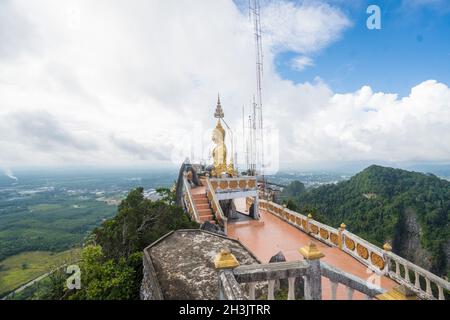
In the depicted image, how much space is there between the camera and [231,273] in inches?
119

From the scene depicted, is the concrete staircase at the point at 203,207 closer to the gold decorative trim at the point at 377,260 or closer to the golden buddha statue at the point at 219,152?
the golden buddha statue at the point at 219,152

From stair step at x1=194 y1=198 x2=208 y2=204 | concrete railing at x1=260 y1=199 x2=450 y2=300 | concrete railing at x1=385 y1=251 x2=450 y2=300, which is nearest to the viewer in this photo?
concrete railing at x1=385 y1=251 x2=450 y2=300

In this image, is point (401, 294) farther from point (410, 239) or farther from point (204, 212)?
point (410, 239)

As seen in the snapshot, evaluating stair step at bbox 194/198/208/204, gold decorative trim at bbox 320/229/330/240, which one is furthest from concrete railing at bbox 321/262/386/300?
stair step at bbox 194/198/208/204

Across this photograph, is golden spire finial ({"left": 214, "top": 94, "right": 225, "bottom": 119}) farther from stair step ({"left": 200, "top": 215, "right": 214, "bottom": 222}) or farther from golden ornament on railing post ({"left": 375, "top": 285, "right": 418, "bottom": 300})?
golden ornament on railing post ({"left": 375, "top": 285, "right": 418, "bottom": 300})

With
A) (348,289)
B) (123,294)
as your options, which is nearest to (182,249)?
(123,294)

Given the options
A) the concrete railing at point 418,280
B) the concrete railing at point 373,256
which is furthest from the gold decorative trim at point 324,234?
the concrete railing at point 418,280

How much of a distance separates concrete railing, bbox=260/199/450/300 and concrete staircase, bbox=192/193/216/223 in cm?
433

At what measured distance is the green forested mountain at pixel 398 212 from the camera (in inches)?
1097

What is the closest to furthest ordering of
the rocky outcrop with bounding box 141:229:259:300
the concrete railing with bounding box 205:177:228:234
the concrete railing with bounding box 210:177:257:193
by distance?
the rocky outcrop with bounding box 141:229:259:300 < the concrete railing with bounding box 205:177:228:234 < the concrete railing with bounding box 210:177:257:193

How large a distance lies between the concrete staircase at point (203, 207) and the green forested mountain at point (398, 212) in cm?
1125

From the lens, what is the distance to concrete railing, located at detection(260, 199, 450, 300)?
5.09 m
